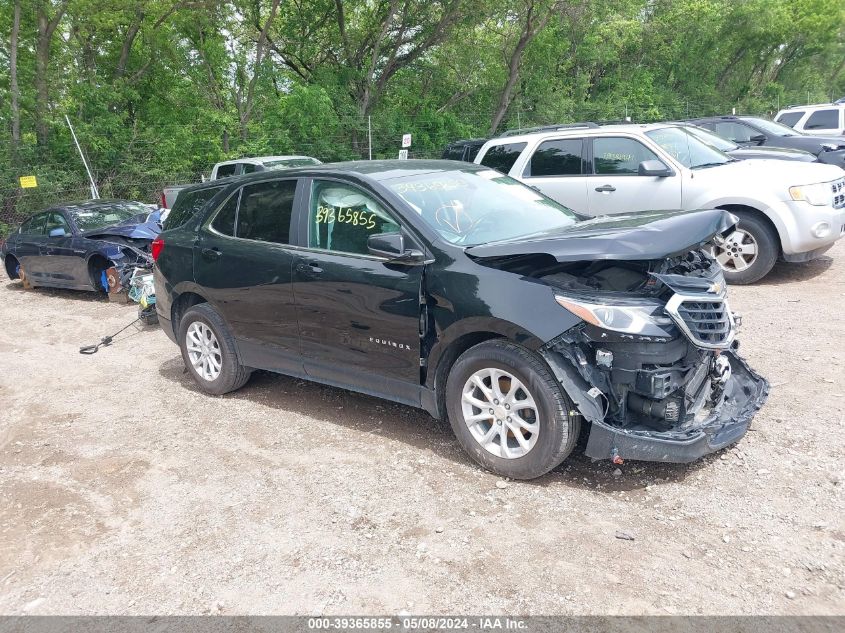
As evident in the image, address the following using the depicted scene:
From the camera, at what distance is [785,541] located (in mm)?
3229

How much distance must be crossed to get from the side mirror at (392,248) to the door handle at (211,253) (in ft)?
5.97

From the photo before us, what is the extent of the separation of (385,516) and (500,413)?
860 mm

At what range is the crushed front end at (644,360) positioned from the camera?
3.55 m

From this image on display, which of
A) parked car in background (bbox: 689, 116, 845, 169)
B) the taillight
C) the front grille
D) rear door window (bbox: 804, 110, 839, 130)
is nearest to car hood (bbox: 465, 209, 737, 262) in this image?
the front grille

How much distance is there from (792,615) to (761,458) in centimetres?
137

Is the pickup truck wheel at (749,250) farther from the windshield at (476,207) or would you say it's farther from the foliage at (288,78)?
the foliage at (288,78)

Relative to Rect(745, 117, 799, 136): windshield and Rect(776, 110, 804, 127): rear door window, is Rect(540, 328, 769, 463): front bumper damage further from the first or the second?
Rect(776, 110, 804, 127): rear door window

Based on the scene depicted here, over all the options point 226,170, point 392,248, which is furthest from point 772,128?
point 392,248

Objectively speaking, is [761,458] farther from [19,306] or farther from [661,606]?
[19,306]

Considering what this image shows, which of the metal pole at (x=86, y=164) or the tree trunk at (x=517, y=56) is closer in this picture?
the metal pole at (x=86, y=164)

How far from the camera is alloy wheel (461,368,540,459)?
12.5ft

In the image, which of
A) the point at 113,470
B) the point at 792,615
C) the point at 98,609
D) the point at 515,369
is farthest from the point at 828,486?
the point at 113,470

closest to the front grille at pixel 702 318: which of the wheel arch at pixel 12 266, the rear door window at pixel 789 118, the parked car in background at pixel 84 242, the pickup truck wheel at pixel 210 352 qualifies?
the pickup truck wheel at pixel 210 352

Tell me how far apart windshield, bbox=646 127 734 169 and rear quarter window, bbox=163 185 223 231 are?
542 centimetres
